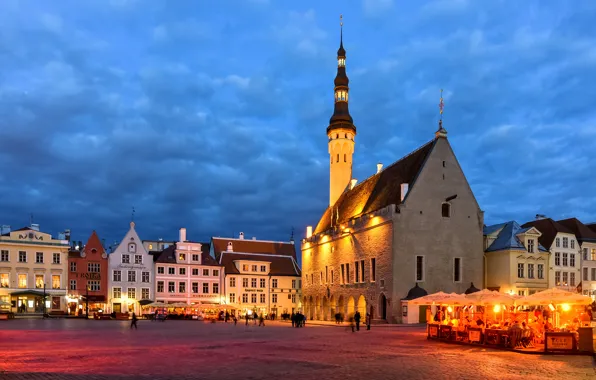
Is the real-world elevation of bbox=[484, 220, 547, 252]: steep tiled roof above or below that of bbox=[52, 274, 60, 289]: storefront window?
above

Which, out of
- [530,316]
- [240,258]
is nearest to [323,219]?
[240,258]

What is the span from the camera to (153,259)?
74250 mm

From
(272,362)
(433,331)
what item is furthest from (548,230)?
(272,362)

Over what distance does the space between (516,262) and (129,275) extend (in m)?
43.6

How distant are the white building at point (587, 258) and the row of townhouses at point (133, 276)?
35.7 metres

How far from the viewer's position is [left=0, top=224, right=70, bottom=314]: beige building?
215 feet

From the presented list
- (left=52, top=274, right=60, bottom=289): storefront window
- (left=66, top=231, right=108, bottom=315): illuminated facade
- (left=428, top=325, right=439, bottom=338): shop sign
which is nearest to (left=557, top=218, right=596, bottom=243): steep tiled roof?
(left=428, top=325, right=439, bottom=338): shop sign

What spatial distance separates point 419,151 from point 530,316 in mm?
31705

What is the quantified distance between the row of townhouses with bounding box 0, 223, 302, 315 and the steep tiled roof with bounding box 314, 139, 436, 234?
41.4 ft

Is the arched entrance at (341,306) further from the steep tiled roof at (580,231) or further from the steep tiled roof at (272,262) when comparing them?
the steep tiled roof at (580,231)

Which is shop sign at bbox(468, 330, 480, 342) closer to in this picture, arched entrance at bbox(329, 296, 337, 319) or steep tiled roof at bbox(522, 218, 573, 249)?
steep tiled roof at bbox(522, 218, 573, 249)

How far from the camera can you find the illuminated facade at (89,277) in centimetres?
6900

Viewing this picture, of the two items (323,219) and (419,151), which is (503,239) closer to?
(419,151)

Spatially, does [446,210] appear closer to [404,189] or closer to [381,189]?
[404,189]
